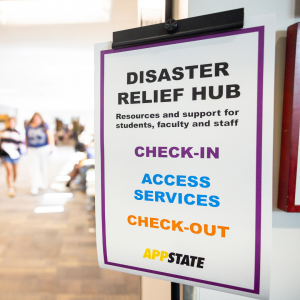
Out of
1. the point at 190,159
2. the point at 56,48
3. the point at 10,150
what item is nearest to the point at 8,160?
the point at 10,150

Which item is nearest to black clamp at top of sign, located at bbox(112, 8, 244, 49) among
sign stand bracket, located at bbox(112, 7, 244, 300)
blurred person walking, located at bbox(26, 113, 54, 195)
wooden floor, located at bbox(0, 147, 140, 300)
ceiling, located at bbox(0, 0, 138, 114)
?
sign stand bracket, located at bbox(112, 7, 244, 300)

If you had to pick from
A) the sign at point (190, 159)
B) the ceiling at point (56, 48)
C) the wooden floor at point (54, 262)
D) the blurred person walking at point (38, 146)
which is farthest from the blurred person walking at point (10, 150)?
the sign at point (190, 159)

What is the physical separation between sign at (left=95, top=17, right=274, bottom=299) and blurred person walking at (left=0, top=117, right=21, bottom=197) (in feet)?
16.4

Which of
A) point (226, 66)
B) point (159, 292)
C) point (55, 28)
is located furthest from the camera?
point (55, 28)

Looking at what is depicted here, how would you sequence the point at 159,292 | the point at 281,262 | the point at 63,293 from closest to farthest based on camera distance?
the point at 281,262
the point at 159,292
the point at 63,293

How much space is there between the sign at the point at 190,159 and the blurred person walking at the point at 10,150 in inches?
196

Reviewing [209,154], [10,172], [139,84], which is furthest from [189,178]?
[10,172]

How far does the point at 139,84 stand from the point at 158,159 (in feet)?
0.89

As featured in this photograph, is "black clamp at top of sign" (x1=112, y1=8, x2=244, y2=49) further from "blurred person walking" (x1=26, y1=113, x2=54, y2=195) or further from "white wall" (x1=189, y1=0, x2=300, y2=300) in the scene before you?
"blurred person walking" (x1=26, y1=113, x2=54, y2=195)

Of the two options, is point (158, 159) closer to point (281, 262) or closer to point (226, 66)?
point (226, 66)

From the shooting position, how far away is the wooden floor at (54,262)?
2.11 meters

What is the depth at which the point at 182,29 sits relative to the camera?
758mm

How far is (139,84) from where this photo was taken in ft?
2.70

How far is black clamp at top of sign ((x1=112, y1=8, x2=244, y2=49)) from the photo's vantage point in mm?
703
